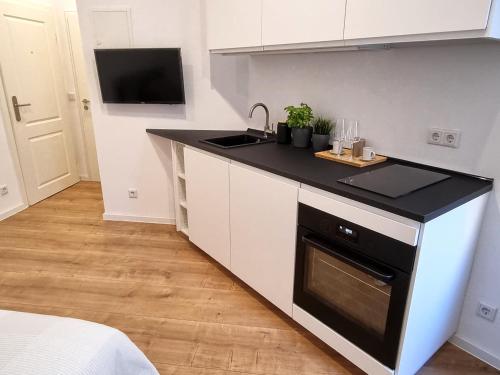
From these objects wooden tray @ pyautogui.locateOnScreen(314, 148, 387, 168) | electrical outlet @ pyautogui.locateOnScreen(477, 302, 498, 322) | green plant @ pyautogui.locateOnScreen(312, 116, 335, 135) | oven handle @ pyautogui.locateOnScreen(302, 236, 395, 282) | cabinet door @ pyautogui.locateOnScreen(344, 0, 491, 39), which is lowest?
electrical outlet @ pyautogui.locateOnScreen(477, 302, 498, 322)

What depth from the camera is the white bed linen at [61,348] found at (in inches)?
34.6

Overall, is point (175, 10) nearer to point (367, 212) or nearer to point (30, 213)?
point (367, 212)

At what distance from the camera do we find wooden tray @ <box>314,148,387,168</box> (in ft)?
6.03

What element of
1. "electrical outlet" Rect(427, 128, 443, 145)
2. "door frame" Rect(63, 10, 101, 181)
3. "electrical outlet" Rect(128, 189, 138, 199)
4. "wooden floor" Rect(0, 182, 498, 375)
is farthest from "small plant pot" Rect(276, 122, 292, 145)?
"door frame" Rect(63, 10, 101, 181)

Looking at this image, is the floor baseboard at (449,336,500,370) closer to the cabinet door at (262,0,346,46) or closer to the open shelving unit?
the cabinet door at (262,0,346,46)

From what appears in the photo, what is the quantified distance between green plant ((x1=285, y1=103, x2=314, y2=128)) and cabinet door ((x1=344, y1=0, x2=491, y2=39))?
675 millimetres

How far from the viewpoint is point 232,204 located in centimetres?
217

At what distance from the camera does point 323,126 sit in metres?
2.21

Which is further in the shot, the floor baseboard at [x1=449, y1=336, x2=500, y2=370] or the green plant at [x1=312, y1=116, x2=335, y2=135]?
the green plant at [x1=312, y1=116, x2=335, y2=135]

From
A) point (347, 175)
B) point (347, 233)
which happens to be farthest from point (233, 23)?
point (347, 233)

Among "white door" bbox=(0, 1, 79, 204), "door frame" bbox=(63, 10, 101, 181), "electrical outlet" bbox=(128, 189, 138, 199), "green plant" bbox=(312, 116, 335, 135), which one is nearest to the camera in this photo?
"green plant" bbox=(312, 116, 335, 135)

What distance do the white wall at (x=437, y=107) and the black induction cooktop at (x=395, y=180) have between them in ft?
0.52

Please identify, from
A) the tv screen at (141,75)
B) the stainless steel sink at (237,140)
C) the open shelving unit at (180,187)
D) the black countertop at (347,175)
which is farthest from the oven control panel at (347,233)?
the tv screen at (141,75)

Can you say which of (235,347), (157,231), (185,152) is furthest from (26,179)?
(235,347)
